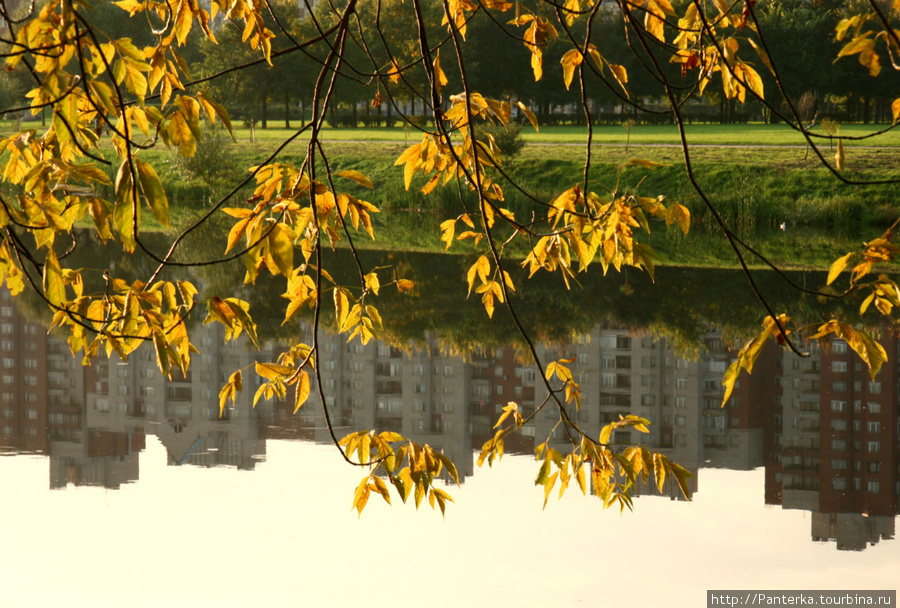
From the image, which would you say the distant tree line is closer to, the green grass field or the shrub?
the green grass field

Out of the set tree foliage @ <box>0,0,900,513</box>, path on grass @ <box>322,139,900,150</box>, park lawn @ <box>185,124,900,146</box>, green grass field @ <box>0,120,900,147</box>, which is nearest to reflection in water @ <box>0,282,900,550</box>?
tree foliage @ <box>0,0,900,513</box>

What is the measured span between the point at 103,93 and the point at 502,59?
53827mm

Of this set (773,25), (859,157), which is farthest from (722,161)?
(773,25)

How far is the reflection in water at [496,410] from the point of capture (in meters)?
8.04

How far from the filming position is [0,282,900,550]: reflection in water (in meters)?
8.04

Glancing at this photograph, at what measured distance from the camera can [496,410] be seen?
31.5 feet

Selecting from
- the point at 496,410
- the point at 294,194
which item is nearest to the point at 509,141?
the point at 496,410

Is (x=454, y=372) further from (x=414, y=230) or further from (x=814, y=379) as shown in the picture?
(x=414, y=230)

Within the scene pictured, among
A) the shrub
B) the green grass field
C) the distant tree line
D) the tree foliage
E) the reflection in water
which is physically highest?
the distant tree line

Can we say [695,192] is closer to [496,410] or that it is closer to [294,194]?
[496,410]

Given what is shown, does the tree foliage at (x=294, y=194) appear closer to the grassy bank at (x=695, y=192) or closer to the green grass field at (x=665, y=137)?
the grassy bank at (x=695, y=192)

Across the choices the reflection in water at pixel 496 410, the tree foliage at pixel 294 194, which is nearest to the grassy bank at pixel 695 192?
the reflection in water at pixel 496 410

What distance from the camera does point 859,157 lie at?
28.9 metres

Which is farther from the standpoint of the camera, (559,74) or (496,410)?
(559,74)
